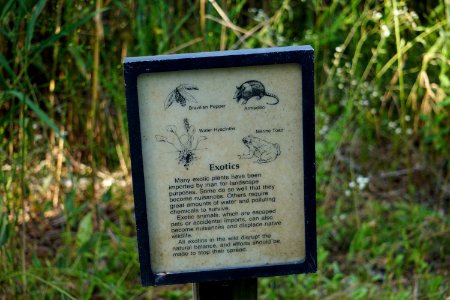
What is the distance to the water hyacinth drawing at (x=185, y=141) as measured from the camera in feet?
4.61

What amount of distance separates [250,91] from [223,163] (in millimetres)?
156

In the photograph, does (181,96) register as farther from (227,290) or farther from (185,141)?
(227,290)

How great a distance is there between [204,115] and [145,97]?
121mm

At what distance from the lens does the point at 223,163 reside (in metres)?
1.43

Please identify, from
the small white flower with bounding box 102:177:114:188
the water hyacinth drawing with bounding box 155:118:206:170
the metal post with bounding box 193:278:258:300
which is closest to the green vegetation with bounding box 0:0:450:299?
the small white flower with bounding box 102:177:114:188

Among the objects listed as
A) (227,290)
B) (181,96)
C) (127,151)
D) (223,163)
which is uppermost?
(181,96)

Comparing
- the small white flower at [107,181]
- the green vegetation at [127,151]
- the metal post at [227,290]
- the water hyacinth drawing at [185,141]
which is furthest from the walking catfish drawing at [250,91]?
the small white flower at [107,181]

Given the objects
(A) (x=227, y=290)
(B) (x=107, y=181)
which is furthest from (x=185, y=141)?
(B) (x=107, y=181)

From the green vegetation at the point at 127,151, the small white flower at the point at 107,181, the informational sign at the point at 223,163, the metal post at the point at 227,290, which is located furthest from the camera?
the small white flower at the point at 107,181

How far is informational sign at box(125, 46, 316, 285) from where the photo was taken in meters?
1.38

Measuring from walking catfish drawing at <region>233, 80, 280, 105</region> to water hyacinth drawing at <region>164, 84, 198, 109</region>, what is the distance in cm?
9

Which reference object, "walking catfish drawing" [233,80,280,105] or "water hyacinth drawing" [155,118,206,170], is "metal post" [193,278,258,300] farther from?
"walking catfish drawing" [233,80,280,105]

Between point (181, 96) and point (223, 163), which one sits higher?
point (181, 96)

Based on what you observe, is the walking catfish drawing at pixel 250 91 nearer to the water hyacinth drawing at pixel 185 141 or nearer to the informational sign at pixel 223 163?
the informational sign at pixel 223 163
